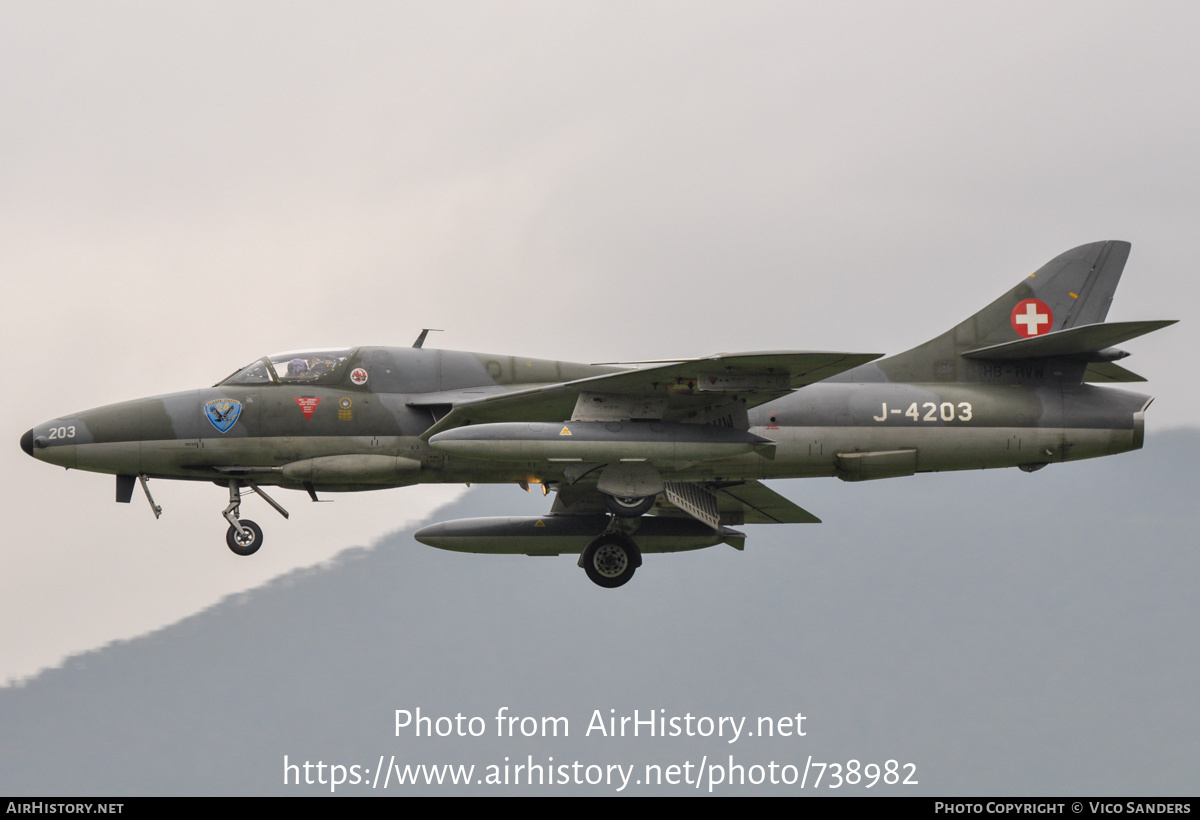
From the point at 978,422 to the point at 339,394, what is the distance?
30.0 ft

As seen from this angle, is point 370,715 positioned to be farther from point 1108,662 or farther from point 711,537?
point 711,537

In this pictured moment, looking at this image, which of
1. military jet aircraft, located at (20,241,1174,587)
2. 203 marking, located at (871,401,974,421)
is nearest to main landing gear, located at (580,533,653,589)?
military jet aircraft, located at (20,241,1174,587)

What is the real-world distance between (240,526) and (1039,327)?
12.3 metres

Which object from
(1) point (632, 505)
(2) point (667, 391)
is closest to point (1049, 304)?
(2) point (667, 391)

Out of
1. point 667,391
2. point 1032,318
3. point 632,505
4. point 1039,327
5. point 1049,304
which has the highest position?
point 1049,304

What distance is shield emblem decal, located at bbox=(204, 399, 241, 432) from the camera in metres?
17.1

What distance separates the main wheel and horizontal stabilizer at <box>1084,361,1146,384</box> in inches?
485

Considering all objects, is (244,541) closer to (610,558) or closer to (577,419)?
(577,419)

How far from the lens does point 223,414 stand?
17.2m

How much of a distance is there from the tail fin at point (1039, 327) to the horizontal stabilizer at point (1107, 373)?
0.17 metres

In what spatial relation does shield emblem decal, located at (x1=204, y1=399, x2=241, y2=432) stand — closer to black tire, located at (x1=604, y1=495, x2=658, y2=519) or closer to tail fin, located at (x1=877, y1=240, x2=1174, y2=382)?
black tire, located at (x1=604, y1=495, x2=658, y2=519)

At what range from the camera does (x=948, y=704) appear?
300 ft

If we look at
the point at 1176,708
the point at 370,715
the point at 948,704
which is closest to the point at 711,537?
the point at 370,715

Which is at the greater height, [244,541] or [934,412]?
[934,412]
